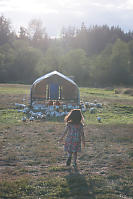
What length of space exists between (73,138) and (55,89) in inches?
666

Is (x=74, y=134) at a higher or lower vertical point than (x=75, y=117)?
lower

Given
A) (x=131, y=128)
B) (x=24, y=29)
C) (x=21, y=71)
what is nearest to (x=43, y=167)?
(x=131, y=128)

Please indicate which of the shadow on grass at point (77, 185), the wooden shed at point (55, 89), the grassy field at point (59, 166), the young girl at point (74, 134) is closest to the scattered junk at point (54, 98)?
the wooden shed at point (55, 89)

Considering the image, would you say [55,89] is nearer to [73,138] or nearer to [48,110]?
[48,110]

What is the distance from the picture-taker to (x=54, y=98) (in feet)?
79.5

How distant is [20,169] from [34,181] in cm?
92

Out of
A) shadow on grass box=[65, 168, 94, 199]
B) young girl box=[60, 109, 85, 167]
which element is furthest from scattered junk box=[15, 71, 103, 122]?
shadow on grass box=[65, 168, 94, 199]

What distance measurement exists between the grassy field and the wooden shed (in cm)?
982

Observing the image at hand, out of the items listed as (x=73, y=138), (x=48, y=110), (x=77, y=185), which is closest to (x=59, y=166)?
(x=73, y=138)

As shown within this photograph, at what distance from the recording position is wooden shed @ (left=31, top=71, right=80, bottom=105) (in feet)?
72.6

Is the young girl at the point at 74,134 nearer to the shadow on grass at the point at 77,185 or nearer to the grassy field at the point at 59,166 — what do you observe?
the grassy field at the point at 59,166

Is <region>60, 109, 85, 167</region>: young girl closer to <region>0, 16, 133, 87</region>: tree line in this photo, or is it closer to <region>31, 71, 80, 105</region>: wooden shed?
<region>31, 71, 80, 105</region>: wooden shed

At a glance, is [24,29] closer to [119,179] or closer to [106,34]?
[106,34]

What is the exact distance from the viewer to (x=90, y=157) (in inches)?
321
